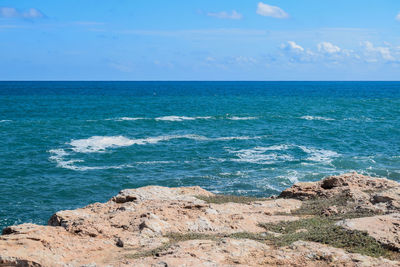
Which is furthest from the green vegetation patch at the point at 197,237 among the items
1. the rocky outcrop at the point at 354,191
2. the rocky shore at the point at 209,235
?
the rocky outcrop at the point at 354,191

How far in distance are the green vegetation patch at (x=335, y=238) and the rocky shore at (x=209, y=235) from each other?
0.09 feet

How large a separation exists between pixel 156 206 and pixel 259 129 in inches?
1479

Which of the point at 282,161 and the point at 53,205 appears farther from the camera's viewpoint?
the point at 282,161

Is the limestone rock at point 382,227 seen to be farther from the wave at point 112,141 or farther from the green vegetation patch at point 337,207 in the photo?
the wave at point 112,141

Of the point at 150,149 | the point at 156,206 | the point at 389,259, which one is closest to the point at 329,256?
the point at 389,259

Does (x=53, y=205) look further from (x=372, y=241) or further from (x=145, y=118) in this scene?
(x=145, y=118)

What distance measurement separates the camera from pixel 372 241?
12.6 meters

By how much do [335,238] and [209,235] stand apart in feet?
12.3

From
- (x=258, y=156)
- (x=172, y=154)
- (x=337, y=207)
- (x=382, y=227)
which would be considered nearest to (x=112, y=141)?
(x=172, y=154)

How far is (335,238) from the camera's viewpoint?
41.8 feet

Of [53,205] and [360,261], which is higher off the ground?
[360,261]

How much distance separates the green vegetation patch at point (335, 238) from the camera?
1219 cm

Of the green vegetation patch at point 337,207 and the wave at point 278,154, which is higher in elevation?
the green vegetation patch at point 337,207

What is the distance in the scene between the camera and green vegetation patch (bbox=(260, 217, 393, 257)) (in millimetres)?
12191
